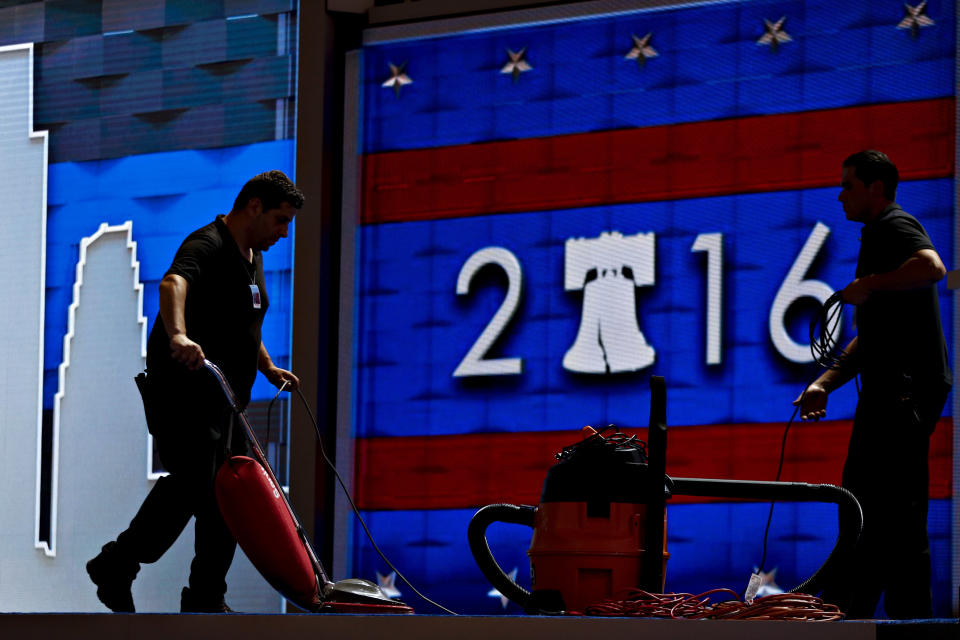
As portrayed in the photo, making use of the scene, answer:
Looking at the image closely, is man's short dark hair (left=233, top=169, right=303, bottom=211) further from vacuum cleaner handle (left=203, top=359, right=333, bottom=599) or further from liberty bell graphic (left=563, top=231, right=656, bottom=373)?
liberty bell graphic (left=563, top=231, right=656, bottom=373)

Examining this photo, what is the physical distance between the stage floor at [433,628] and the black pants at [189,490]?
1.23 meters

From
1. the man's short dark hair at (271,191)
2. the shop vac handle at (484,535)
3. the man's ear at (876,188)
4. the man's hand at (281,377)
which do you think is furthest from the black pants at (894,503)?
the man's short dark hair at (271,191)

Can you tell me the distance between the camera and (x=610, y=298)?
5098mm

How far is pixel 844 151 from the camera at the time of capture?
A: 4.88 meters

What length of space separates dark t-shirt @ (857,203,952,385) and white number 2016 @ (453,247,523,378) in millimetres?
1729

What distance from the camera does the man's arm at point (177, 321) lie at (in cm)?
354

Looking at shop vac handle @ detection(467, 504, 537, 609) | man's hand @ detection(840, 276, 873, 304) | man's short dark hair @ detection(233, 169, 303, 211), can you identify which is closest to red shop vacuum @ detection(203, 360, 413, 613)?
shop vac handle @ detection(467, 504, 537, 609)

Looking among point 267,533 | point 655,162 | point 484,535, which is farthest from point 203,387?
point 655,162

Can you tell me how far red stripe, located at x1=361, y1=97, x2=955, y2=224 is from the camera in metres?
4.80

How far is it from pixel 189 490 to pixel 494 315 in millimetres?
1717

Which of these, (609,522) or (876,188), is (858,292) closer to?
(876,188)

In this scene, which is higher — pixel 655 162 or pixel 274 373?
pixel 655 162

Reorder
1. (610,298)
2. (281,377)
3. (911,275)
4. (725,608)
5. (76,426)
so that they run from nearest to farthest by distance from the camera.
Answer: (725,608), (911,275), (281,377), (610,298), (76,426)

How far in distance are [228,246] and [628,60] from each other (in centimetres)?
190
